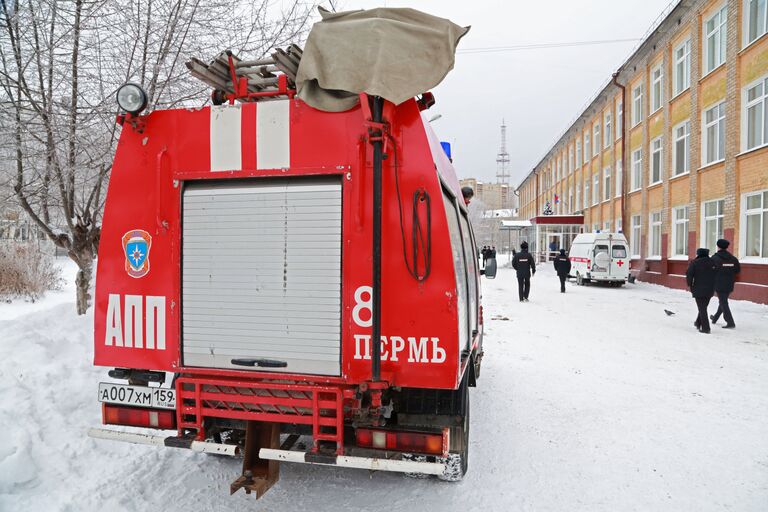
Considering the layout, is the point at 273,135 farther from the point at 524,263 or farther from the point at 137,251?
the point at 524,263

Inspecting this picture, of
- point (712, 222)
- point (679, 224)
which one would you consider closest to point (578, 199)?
point (679, 224)

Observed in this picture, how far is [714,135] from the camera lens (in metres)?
17.8

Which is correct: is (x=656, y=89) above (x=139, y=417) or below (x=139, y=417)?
above

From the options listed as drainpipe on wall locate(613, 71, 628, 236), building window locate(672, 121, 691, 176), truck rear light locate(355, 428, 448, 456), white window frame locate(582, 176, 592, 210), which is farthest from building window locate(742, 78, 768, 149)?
white window frame locate(582, 176, 592, 210)

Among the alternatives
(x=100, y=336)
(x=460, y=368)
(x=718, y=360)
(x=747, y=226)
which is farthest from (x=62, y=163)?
(x=747, y=226)

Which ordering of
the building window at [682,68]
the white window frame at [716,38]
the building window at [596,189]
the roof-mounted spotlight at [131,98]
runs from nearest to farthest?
the roof-mounted spotlight at [131,98] → the white window frame at [716,38] → the building window at [682,68] → the building window at [596,189]

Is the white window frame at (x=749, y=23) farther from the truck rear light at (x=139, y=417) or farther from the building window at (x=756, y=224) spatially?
the truck rear light at (x=139, y=417)

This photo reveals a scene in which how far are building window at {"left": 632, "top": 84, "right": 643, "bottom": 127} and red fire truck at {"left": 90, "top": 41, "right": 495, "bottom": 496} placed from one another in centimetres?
2659

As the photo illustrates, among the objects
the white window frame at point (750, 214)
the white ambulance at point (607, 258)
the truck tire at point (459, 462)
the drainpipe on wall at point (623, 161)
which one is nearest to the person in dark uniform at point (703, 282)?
the white window frame at point (750, 214)

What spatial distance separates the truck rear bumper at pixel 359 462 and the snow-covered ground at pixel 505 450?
0.76 metres

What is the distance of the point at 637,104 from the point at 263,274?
28315 millimetres

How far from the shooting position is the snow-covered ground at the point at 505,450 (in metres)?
3.48

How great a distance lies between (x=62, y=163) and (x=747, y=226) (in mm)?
18335

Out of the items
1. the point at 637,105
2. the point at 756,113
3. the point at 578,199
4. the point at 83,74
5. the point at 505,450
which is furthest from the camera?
the point at 578,199
